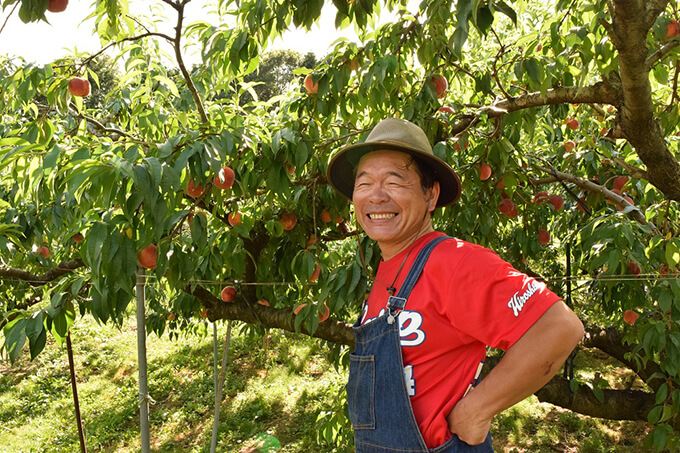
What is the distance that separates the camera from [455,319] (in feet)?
3.80

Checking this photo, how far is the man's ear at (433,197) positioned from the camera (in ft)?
4.95

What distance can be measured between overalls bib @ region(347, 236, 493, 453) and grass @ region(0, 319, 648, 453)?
6.91 feet

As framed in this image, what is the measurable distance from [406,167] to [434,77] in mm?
777

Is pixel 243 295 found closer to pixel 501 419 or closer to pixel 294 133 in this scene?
pixel 294 133

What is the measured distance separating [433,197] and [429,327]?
1.48ft

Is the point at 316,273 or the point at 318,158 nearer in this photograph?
the point at 316,273

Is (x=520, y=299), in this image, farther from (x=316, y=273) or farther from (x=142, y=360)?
(x=142, y=360)

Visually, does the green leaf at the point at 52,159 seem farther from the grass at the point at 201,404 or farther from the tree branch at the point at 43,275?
the grass at the point at 201,404

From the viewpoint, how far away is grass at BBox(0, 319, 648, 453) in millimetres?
4801

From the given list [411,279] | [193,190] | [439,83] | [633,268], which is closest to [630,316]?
[633,268]

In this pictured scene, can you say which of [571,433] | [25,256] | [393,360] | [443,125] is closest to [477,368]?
[393,360]

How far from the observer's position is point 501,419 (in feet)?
16.4

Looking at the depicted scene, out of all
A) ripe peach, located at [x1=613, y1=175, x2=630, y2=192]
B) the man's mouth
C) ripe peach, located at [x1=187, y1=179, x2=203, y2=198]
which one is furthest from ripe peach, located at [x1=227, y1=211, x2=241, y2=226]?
ripe peach, located at [x1=613, y1=175, x2=630, y2=192]

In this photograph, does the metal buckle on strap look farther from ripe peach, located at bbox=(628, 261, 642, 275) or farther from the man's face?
ripe peach, located at bbox=(628, 261, 642, 275)
